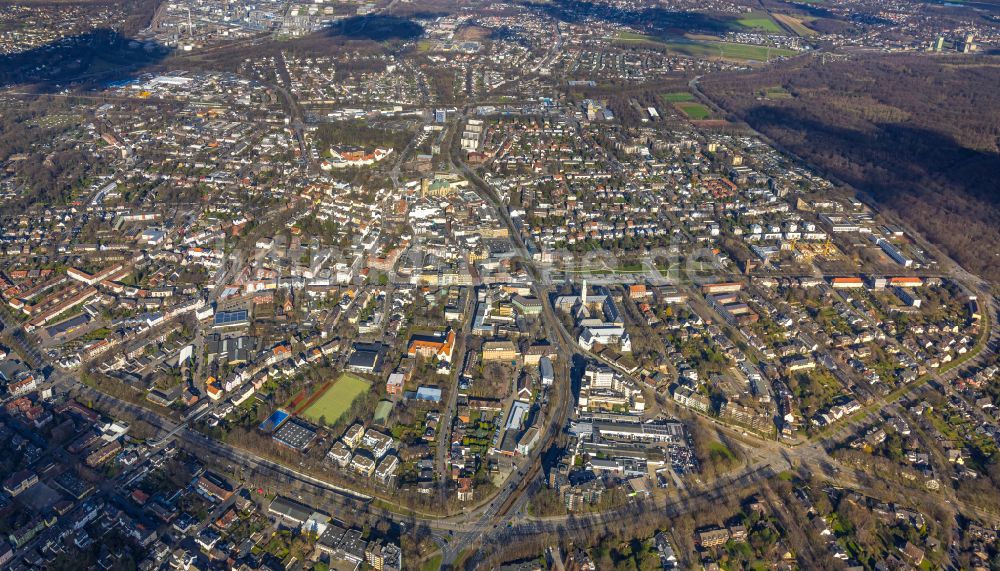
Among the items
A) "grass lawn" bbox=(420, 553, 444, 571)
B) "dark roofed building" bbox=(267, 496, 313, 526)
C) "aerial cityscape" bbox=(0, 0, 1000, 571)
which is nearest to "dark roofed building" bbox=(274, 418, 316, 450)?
"aerial cityscape" bbox=(0, 0, 1000, 571)

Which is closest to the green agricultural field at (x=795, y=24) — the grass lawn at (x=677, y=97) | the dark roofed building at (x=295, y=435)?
the grass lawn at (x=677, y=97)

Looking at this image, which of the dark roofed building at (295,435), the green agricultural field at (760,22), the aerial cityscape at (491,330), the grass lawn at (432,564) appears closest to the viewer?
the grass lawn at (432,564)

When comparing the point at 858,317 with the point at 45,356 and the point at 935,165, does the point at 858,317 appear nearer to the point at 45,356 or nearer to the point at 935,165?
the point at 935,165

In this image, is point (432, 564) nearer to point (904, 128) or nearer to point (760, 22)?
point (904, 128)

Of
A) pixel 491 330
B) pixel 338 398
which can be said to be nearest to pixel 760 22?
pixel 491 330

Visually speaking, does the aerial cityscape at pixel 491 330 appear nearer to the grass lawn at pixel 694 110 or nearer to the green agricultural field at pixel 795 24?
the grass lawn at pixel 694 110

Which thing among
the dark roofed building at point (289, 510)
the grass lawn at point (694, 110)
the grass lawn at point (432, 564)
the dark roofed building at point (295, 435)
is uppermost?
the grass lawn at point (694, 110)

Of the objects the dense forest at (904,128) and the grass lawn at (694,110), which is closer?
the dense forest at (904,128)
